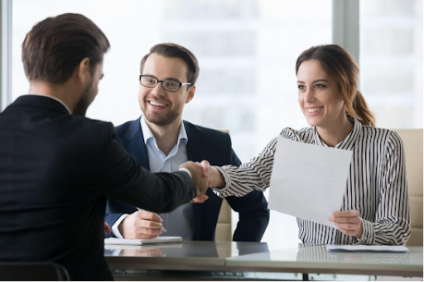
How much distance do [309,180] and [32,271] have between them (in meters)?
1.03

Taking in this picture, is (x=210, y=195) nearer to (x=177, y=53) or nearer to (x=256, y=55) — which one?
(x=177, y=53)

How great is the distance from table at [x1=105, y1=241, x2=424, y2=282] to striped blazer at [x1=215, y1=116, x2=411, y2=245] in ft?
0.90

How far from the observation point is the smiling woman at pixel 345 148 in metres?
1.80

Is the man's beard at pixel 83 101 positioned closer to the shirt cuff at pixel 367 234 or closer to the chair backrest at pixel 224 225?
the shirt cuff at pixel 367 234

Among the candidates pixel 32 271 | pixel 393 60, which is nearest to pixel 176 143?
pixel 32 271

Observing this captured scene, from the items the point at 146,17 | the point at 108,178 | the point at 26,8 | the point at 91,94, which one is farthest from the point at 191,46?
the point at 108,178

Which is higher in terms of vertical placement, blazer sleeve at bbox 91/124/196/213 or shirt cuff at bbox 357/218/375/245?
blazer sleeve at bbox 91/124/196/213

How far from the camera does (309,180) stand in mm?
1633

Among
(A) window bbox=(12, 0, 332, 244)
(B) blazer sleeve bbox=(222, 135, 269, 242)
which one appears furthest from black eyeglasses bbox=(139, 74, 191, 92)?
(A) window bbox=(12, 0, 332, 244)

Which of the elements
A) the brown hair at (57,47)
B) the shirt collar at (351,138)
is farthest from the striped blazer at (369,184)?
the brown hair at (57,47)

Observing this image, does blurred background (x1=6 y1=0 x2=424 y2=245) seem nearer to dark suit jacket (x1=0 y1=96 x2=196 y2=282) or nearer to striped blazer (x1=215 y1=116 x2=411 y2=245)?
striped blazer (x1=215 y1=116 x2=411 y2=245)

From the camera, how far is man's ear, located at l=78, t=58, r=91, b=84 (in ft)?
3.99

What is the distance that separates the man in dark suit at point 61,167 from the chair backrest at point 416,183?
1478 millimetres

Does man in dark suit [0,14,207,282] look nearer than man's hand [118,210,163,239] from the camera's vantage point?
Yes
